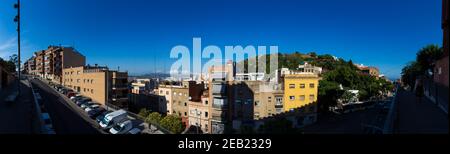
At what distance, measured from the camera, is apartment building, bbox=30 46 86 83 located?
5.16m

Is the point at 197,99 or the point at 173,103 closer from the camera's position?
the point at 173,103

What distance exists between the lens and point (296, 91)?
31.6 feet

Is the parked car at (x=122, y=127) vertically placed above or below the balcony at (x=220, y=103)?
above

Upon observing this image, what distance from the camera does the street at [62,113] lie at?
21.6ft

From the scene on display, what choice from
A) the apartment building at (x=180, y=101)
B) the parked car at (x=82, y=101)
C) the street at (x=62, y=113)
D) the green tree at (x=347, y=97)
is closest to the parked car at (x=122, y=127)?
the street at (x=62, y=113)

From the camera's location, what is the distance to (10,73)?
1252cm

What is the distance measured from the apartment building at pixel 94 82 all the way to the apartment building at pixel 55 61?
183 mm

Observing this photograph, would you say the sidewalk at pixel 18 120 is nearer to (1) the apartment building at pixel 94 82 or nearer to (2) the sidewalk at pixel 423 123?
(1) the apartment building at pixel 94 82
